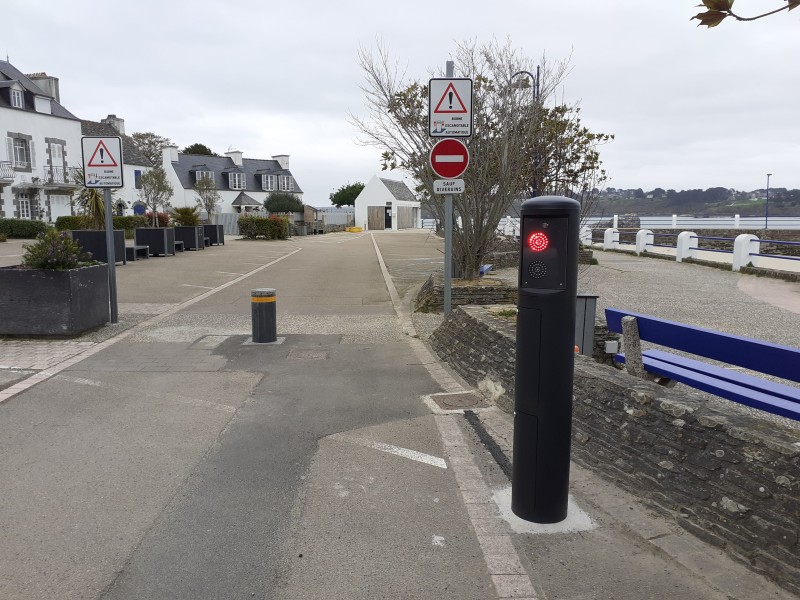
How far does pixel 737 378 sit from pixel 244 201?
65.5 meters

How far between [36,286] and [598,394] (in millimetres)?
7532

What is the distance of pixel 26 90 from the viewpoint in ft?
141

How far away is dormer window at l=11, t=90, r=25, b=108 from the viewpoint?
137 ft

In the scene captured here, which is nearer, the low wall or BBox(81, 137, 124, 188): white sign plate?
the low wall

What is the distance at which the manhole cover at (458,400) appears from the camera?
19.8ft

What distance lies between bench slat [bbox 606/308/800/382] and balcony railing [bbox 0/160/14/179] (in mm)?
43416

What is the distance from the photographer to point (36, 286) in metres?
8.69

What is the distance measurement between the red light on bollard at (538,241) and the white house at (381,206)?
211 feet

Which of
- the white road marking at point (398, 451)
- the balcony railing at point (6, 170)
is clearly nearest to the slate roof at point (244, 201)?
the balcony railing at point (6, 170)

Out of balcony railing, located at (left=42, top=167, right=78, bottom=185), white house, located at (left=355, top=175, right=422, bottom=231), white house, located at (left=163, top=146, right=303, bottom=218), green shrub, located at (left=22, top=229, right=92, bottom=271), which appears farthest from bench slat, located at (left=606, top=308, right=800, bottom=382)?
white house, located at (left=355, top=175, right=422, bottom=231)

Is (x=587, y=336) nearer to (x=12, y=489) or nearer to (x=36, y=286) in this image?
(x=12, y=489)

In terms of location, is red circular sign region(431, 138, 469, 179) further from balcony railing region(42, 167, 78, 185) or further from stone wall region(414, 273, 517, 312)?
balcony railing region(42, 167, 78, 185)

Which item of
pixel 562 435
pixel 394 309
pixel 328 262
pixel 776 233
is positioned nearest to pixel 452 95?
pixel 394 309

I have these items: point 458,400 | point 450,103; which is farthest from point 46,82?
point 458,400
